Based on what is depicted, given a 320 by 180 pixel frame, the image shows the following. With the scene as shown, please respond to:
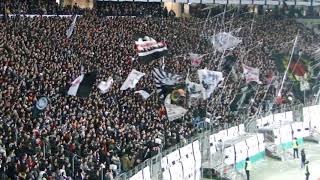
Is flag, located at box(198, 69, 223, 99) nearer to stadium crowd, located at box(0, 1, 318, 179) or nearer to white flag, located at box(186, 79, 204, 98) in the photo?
white flag, located at box(186, 79, 204, 98)

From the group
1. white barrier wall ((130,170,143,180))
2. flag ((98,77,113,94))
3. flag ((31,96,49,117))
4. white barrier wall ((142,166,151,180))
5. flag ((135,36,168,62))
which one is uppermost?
flag ((135,36,168,62))

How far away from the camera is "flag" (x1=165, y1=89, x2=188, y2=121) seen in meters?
26.2

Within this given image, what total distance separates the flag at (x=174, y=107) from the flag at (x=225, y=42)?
36.6ft

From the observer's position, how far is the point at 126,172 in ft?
71.9

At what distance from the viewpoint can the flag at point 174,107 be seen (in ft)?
85.8

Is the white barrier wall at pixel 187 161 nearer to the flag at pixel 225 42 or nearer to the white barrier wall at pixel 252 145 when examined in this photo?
the white barrier wall at pixel 252 145

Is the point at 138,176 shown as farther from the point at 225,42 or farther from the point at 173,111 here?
the point at 225,42

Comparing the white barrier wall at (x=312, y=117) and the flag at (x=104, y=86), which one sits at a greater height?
the flag at (x=104, y=86)

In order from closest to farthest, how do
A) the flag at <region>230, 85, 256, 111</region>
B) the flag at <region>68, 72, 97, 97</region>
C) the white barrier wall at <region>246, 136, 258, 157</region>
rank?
the flag at <region>68, 72, 97, 97</region>, the white barrier wall at <region>246, 136, 258, 157</region>, the flag at <region>230, 85, 256, 111</region>

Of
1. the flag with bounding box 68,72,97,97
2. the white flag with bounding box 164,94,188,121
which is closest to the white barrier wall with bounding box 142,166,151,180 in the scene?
the flag with bounding box 68,72,97,97

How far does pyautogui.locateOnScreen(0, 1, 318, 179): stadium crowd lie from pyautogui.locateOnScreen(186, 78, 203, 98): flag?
0.86 metres

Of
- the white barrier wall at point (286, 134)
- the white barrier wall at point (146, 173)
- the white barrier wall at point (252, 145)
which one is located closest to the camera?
the white barrier wall at point (146, 173)

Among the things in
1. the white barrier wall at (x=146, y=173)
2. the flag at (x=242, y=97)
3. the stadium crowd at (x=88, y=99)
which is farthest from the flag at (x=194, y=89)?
the white barrier wall at (x=146, y=173)

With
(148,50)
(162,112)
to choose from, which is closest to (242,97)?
(162,112)
